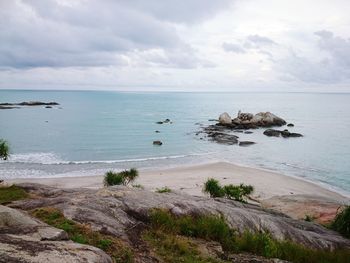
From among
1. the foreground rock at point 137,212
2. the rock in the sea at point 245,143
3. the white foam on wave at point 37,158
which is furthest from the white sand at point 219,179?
the rock in the sea at point 245,143

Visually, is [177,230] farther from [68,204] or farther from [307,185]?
[307,185]

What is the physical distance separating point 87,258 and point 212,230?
7249 millimetres

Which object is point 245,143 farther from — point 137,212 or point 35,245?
point 35,245

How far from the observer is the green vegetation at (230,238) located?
13828mm

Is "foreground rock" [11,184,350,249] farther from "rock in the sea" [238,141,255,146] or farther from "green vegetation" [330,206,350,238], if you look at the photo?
"rock in the sea" [238,141,255,146]

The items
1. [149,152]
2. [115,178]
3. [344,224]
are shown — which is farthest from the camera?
[149,152]

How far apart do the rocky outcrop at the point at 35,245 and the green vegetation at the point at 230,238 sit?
511 cm

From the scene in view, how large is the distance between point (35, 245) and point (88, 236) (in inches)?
121

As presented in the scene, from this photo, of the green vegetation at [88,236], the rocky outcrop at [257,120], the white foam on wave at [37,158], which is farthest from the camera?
the rocky outcrop at [257,120]

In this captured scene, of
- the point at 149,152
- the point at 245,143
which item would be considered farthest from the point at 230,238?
the point at 245,143

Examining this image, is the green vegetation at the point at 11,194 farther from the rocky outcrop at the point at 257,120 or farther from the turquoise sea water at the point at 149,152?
the rocky outcrop at the point at 257,120

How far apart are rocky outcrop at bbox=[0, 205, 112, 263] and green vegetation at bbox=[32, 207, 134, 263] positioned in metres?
1.21

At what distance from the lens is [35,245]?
8.43m

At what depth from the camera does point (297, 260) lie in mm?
13906
